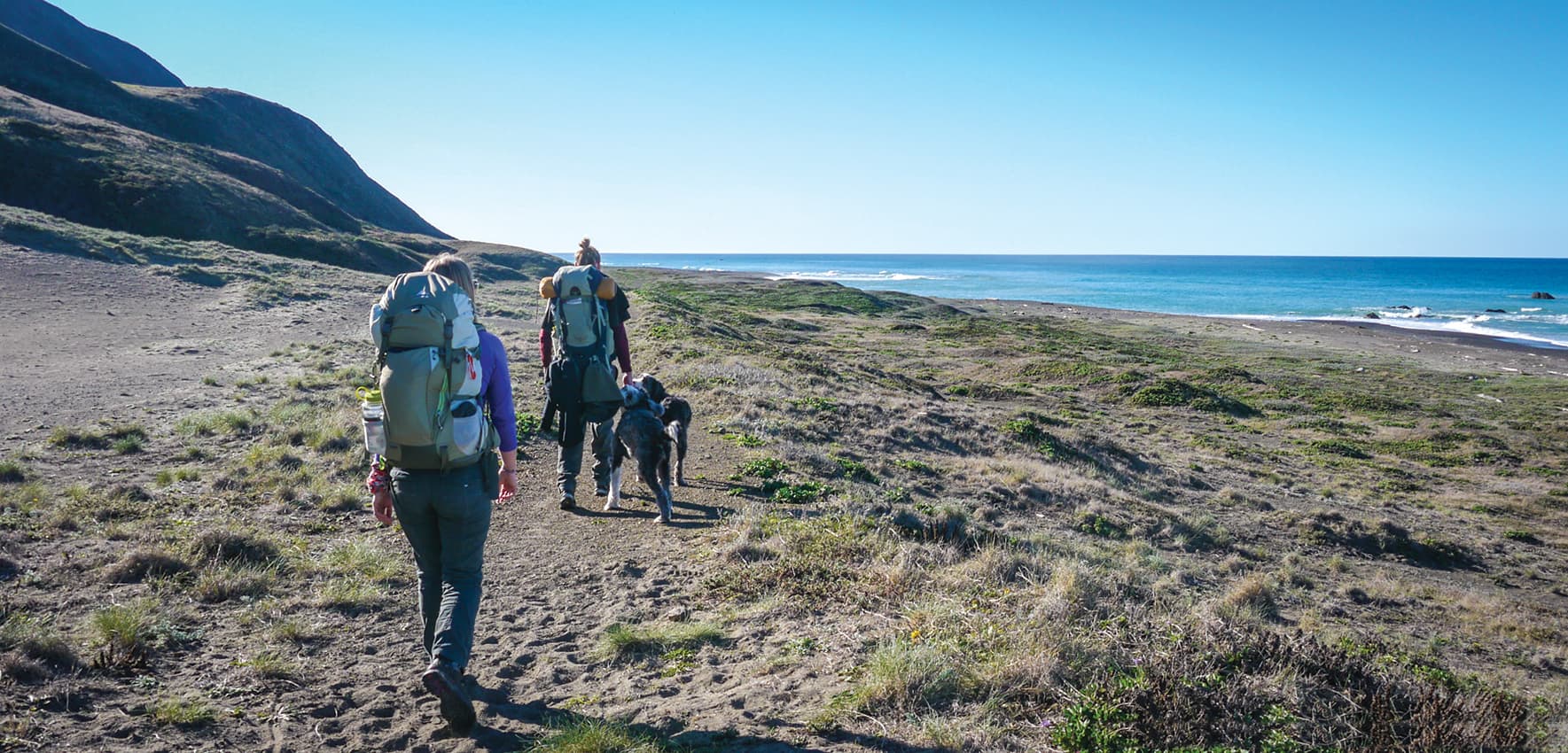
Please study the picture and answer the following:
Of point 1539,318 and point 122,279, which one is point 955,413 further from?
point 1539,318

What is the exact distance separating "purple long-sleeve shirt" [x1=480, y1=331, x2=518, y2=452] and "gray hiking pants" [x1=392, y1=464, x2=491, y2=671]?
24 cm

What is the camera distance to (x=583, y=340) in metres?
6.52

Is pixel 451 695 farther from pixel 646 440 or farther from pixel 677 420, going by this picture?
pixel 677 420

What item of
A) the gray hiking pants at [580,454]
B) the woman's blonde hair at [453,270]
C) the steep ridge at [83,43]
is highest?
the steep ridge at [83,43]

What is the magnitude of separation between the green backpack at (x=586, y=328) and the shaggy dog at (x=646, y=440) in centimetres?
40

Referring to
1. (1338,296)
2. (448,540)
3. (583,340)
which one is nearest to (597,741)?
(448,540)

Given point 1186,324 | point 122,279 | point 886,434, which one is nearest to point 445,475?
point 886,434

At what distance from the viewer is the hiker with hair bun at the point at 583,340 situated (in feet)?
21.1

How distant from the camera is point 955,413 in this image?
17.2 m

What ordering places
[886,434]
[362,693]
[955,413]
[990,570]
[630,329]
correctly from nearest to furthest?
[362,693] → [990,570] → [886,434] → [955,413] → [630,329]

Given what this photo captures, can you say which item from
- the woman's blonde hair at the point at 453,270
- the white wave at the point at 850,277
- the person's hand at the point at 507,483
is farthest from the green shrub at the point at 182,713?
the white wave at the point at 850,277

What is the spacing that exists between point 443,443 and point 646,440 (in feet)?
12.0

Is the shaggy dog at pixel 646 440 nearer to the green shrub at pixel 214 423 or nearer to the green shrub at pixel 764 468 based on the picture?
the green shrub at pixel 764 468

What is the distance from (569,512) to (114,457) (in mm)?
5022
